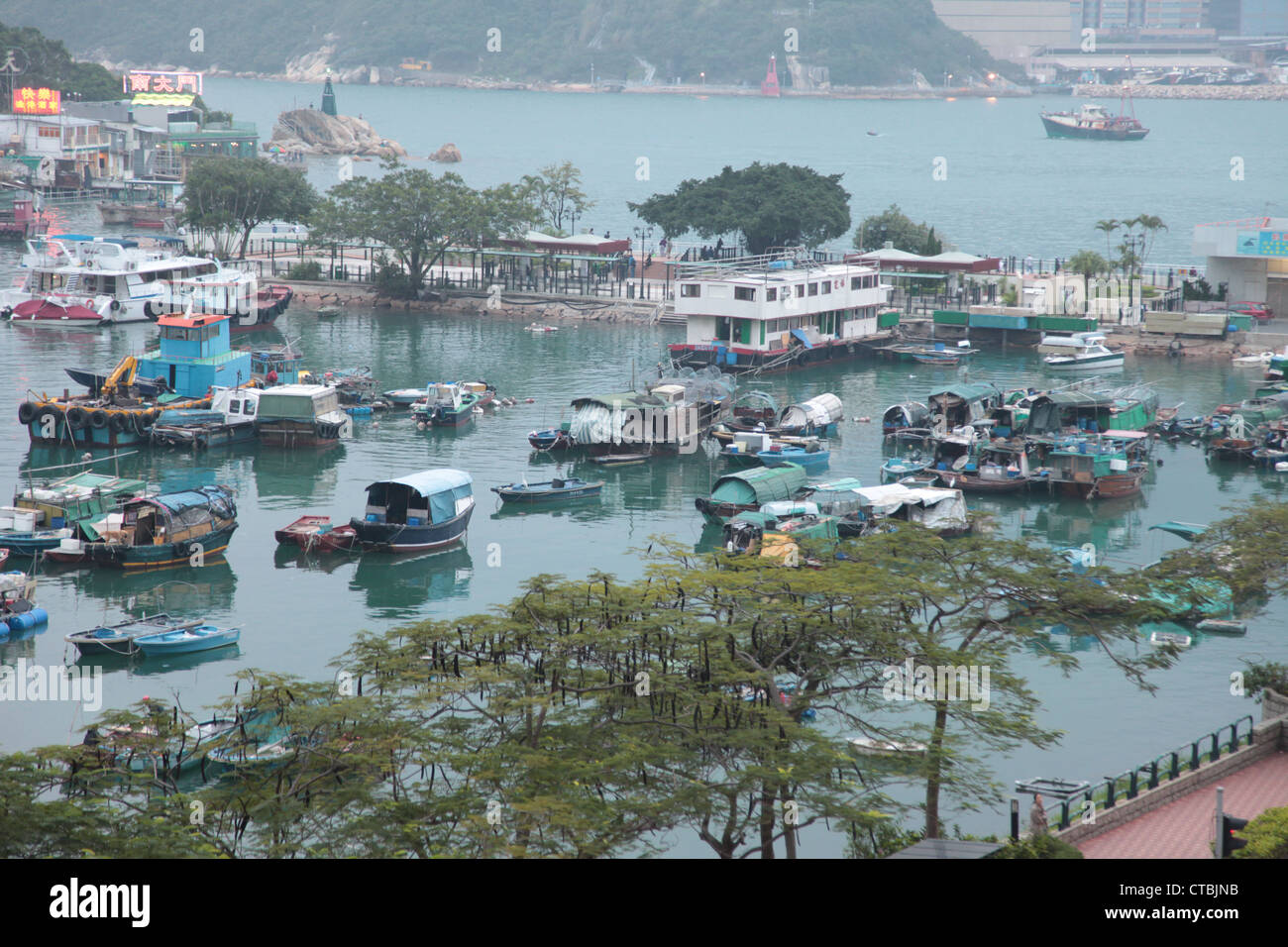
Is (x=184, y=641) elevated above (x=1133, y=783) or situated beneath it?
situated beneath

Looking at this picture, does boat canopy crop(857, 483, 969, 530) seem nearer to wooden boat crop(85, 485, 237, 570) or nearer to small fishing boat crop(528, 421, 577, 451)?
small fishing boat crop(528, 421, 577, 451)

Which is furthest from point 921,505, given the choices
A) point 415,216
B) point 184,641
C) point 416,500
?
point 415,216

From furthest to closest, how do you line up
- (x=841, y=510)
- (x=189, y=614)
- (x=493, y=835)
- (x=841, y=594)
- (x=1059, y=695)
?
(x=841, y=510) → (x=189, y=614) → (x=1059, y=695) → (x=841, y=594) → (x=493, y=835)

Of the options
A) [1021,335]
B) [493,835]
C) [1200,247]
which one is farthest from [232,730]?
[1200,247]

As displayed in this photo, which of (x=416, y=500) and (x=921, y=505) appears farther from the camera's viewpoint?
(x=921, y=505)

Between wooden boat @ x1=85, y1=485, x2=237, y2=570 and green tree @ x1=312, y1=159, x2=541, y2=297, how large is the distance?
1930 inches

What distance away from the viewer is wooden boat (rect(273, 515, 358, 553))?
47.5 meters

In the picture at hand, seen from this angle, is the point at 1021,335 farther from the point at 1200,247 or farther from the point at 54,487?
the point at 54,487

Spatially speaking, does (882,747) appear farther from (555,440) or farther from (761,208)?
(761,208)

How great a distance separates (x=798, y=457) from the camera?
57.5m

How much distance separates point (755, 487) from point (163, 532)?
62.8 feet

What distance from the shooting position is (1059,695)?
36625 mm

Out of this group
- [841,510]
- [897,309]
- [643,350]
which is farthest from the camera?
[897,309]

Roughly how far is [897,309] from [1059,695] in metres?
57.1
